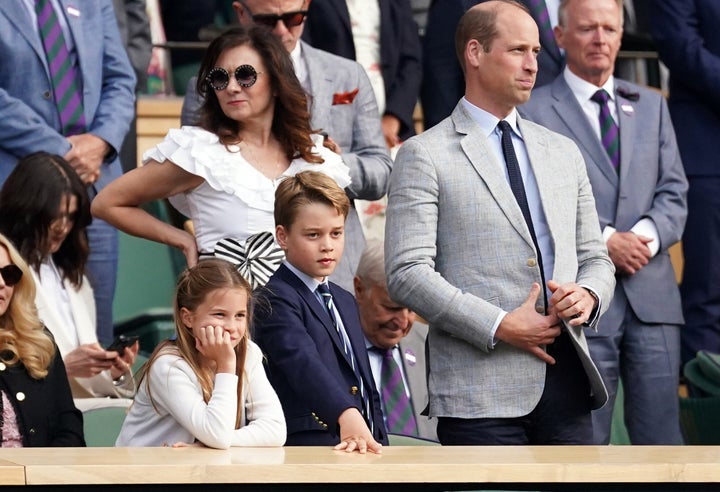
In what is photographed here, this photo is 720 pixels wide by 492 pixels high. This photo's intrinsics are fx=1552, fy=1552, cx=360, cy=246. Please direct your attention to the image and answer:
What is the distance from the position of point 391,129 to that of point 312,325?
2.45m

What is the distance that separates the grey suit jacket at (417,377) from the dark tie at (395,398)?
0.04 m

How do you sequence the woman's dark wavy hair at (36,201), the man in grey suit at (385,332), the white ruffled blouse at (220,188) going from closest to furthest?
the white ruffled blouse at (220,188) → the woman's dark wavy hair at (36,201) → the man in grey suit at (385,332)

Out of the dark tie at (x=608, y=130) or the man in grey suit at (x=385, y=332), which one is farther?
the dark tie at (x=608, y=130)

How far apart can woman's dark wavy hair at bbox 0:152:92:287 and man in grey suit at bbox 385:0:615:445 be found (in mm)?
1435

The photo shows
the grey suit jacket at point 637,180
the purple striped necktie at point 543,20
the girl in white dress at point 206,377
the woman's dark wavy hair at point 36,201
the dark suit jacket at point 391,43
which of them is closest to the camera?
the girl in white dress at point 206,377

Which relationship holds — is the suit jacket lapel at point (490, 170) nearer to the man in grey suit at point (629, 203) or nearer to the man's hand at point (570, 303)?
the man's hand at point (570, 303)

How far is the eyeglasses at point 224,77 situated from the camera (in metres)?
4.91

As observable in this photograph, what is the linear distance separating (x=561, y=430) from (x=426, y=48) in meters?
2.70

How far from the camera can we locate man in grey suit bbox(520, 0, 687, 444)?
5.61 metres

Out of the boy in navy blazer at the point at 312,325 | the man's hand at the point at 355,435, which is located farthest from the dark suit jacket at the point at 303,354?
the man's hand at the point at 355,435

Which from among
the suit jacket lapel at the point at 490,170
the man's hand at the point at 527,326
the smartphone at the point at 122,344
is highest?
the suit jacket lapel at the point at 490,170

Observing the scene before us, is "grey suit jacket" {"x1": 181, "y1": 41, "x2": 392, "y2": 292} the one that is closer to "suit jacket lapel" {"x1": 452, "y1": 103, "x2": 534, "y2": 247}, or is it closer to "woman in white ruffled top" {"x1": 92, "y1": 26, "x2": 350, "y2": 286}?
"woman in white ruffled top" {"x1": 92, "y1": 26, "x2": 350, "y2": 286}

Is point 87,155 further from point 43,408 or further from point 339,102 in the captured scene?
point 43,408

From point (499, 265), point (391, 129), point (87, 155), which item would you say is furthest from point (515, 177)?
point (391, 129)
